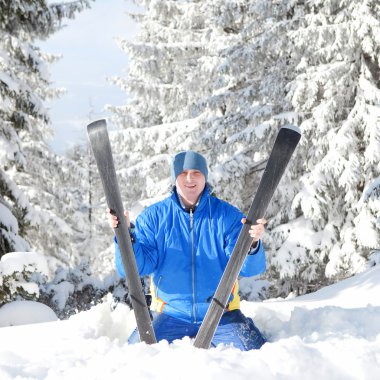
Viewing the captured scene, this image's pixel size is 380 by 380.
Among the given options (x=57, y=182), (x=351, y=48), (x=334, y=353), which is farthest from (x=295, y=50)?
(x=57, y=182)

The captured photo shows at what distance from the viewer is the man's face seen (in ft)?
13.2

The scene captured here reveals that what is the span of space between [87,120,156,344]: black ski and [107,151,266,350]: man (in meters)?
0.19

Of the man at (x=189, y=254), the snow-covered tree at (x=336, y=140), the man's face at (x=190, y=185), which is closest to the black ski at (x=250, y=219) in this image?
the man at (x=189, y=254)

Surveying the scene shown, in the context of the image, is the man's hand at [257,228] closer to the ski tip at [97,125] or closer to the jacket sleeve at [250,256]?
the jacket sleeve at [250,256]

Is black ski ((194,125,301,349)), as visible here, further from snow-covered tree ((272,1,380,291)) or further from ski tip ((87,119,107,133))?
snow-covered tree ((272,1,380,291))

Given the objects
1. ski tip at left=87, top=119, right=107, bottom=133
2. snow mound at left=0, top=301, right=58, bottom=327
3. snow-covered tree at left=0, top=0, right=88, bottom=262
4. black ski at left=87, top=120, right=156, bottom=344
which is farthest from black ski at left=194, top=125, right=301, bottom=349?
snow-covered tree at left=0, top=0, right=88, bottom=262

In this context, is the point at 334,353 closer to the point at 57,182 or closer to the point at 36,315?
the point at 36,315

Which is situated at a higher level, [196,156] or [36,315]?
[196,156]

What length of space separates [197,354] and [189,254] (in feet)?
4.70

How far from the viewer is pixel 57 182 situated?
18.3m

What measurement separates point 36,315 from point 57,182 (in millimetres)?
12469

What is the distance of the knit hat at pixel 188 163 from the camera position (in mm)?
3977

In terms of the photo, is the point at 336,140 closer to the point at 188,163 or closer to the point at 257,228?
the point at 188,163

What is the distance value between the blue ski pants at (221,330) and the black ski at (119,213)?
0.20 m
